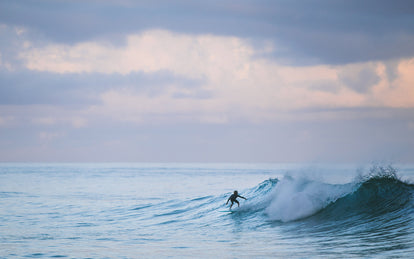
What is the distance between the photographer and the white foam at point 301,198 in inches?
788

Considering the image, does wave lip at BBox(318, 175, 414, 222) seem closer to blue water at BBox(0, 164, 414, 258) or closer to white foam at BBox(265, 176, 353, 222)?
blue water at BBox(0, 164, 414, 258)

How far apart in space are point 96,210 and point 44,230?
29.1 ft

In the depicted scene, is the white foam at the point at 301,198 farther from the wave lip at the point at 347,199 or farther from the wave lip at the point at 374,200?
the wave lip at the point at 374,200

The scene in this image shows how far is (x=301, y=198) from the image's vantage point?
20.6 m

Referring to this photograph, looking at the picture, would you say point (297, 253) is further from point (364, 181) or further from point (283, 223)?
point (364, 181)

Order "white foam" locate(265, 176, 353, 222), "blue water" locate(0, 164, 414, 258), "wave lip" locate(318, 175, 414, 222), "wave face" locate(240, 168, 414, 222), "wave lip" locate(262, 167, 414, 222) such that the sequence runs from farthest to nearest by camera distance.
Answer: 1. "white foam" locate(265, 176, 353, 222)
2. "wave lip" locate(262, 167, 414, 222)
3. "wave face" locate(240, 168, 414, 222)
4. "wave lip" locate(318, 175, 414, 222)
5. "blue water" locate(0, 164, 414, 258)

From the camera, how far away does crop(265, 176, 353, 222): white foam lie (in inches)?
788

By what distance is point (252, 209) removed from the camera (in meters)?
23.5

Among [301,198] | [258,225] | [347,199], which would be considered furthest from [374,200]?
[258,225]

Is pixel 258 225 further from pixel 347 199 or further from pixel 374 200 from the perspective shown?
pixel 374 200

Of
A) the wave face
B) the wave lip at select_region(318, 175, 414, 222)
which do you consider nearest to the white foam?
the wave face

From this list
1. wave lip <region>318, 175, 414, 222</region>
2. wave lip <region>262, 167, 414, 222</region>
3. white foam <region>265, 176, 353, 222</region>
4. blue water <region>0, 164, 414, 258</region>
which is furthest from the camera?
white foam <region>265, 176, 353, 222</region>

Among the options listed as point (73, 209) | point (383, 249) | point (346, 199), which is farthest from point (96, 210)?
point (383, 249)

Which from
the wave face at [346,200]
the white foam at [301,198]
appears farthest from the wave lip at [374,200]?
the white foam at [301,198]
